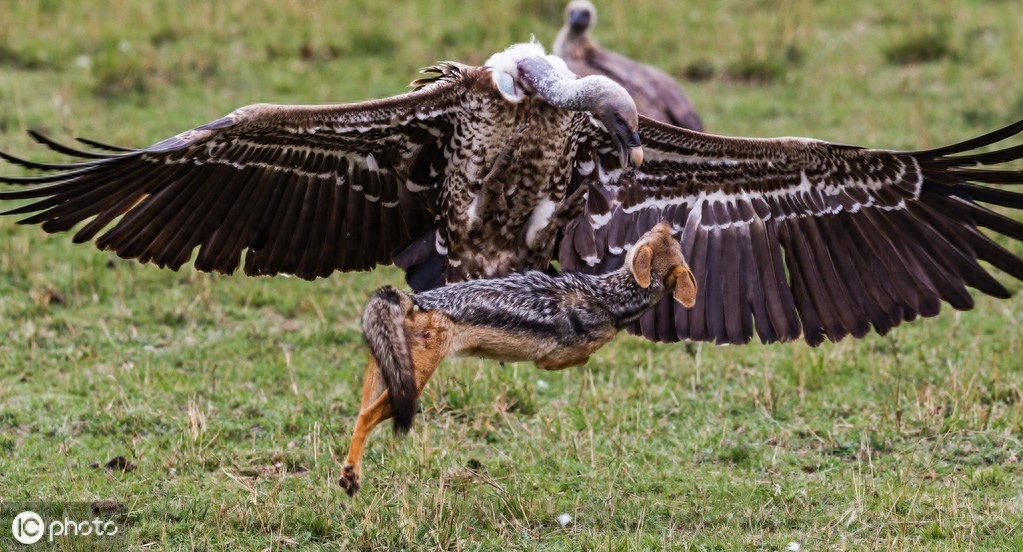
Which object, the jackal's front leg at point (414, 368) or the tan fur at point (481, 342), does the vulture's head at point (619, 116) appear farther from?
the jackal's front leg at point (414, 368)

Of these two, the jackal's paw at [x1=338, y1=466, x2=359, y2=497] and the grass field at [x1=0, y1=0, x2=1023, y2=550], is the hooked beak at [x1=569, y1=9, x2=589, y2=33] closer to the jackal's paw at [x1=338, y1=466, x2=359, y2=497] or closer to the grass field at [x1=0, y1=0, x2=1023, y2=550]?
the grass field at [x1=0, y1=0, x2=1023, y2=550]

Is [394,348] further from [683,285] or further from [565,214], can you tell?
[565,214]

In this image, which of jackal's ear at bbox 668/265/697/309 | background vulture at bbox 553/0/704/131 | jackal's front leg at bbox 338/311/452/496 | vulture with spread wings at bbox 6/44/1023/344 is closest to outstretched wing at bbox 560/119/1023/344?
vulture with spread wings at bbox 6/44/1023/344

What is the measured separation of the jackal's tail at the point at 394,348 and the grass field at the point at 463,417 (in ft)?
2.50

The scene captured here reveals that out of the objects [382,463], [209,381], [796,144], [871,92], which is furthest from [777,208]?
[871,92]

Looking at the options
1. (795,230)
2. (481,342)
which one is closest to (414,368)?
(481,342)

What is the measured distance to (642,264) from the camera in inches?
231

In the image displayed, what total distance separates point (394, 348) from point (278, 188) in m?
1.70

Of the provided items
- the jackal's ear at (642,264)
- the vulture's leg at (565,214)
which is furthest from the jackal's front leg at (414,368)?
the vulture's leg at (565,214)

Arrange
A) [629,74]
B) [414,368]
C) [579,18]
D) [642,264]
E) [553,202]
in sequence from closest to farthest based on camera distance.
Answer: [414,368]
[642,264]
[553,202]
[629,74]
[579,18]

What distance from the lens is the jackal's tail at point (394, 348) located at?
17.2 feet

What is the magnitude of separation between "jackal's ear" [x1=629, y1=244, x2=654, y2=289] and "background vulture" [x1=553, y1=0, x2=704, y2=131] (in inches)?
152

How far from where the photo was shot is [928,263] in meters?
6.54

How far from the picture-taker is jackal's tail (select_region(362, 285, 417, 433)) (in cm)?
525
